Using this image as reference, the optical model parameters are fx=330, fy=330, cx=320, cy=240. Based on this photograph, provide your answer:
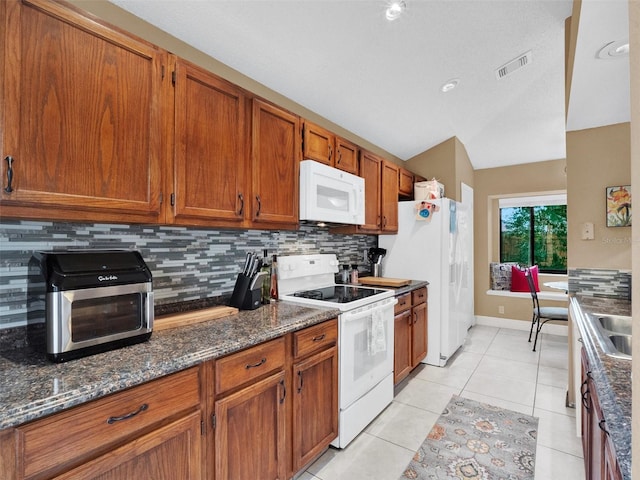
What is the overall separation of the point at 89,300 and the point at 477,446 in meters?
2.37

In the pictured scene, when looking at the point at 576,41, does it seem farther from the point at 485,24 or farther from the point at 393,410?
the point at 393,410

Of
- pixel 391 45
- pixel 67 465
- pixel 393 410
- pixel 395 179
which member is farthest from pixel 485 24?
pixel 67 465

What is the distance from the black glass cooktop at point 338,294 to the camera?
2.32 m

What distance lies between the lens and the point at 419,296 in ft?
10.7

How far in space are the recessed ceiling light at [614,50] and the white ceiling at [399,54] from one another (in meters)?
0.06

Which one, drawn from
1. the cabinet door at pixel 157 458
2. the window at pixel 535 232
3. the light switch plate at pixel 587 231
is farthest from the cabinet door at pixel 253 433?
the window at pixel 535 232

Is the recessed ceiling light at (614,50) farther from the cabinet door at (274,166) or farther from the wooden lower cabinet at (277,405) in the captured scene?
the wooden lower cabinet at (277,405)

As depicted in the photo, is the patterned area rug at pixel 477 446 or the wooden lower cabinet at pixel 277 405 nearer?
the wooden lower cabinet at pixel 277 405

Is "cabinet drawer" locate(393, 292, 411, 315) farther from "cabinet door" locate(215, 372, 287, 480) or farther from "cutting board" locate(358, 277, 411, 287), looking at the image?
"cabinet door" locate(215, 372, 287, 480)

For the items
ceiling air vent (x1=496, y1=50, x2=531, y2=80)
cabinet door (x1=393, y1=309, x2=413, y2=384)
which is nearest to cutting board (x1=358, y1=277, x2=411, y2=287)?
cabinet door (x1=393, y1=309, x2=413, y2=384)

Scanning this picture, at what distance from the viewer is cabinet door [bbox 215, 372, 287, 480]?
1.37 metres

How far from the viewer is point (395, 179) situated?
3.54m

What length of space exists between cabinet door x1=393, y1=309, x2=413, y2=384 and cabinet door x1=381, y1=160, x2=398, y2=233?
35.9 inches

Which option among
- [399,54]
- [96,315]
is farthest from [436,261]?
[96,315]
